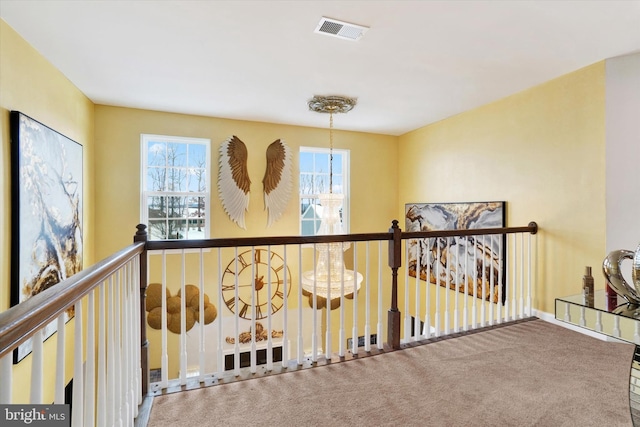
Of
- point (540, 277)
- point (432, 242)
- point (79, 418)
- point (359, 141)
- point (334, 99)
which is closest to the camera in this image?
point (79, 418)

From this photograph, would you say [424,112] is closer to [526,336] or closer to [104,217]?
[526,336]

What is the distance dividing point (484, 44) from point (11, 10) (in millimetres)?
3152

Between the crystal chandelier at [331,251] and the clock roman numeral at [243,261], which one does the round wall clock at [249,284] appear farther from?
the crystal chandelier at [331,251]

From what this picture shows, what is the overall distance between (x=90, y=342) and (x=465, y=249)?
3.18m

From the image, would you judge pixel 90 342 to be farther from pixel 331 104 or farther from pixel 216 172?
pixel 216 172

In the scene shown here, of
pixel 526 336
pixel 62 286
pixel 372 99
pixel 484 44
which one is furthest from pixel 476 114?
pixel 62 286

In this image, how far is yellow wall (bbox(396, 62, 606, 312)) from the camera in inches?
109

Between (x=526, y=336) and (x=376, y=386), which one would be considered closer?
(x=376, y=386)

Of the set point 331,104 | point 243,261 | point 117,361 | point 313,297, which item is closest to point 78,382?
point 117,361

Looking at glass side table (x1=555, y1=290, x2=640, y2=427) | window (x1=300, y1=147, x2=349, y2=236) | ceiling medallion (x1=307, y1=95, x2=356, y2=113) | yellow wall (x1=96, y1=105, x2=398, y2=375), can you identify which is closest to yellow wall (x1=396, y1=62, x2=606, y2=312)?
glass side table (x1=555, y1=290, x2=640, y2=427)

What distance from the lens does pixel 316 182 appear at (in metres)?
5.04

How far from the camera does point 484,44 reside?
2.43 m

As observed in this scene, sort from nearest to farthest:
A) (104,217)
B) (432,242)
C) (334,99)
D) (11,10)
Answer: (11,10)
(334,99)
(104,217)
(432,242)

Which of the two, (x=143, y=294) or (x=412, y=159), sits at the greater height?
(x=412, y=159)
